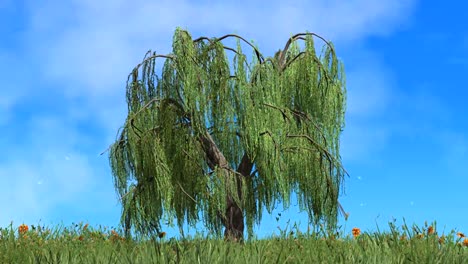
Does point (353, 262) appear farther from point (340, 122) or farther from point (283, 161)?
point (340, 122)

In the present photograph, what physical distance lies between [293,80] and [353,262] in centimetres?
779

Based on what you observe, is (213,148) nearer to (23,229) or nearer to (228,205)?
(228,205)

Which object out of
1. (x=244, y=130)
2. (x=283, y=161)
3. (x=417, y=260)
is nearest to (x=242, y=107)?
(x=244, y=130)

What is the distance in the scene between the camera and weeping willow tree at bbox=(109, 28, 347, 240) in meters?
10.1

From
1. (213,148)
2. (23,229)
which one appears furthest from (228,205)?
(23,229)

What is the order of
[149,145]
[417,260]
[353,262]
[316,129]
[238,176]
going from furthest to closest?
[316,129], [238,176], [149,145], [417,260], [353,262]

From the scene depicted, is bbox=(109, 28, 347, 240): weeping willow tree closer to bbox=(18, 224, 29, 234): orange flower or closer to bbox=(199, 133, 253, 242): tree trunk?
bbox=(199, 133, 253, 242): tree trunk

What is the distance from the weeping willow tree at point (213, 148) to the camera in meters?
10.1

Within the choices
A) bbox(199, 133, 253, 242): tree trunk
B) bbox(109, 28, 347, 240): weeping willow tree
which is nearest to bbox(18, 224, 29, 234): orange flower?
bbox(109, 28, 347, 240): weeping willow tree

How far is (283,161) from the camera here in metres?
10.5

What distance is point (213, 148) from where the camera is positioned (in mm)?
11016

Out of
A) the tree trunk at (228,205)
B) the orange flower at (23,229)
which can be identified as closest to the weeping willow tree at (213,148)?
the tree trunk at (228,205)

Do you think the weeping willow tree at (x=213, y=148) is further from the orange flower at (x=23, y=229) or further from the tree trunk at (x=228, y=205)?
the orange flower at (x=23, y=229)

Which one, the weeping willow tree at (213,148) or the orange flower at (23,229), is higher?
the weeping willow tree at (213,148)
